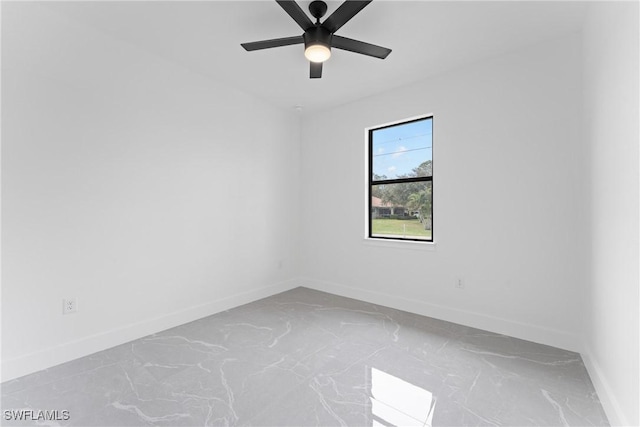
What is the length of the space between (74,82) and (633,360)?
3.91 metres

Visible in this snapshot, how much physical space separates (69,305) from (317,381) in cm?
199

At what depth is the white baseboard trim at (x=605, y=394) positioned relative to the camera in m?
1.51

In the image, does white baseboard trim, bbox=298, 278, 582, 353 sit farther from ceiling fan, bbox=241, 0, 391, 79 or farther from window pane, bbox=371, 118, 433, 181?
ceiling fan, bbox=241, 0, 391, 79

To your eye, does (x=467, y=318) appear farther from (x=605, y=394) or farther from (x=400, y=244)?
(x=605, y=394)

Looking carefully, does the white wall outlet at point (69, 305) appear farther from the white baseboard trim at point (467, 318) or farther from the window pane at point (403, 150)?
the window pane at point (403, 150)

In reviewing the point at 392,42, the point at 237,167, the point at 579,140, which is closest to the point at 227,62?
the point at 237,167

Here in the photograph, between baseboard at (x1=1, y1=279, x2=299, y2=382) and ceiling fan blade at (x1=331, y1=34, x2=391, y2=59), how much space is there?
283 centimetres

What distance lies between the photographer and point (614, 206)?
1.67 meters

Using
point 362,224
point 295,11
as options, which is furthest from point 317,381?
point 295,11

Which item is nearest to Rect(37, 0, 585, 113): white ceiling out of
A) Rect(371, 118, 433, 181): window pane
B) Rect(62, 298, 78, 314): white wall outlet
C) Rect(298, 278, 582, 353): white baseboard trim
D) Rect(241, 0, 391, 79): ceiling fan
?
Rect(241, 0, 391, 79): ceiling fan

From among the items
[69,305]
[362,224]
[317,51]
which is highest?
[317,51]

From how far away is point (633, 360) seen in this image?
55.2 inches

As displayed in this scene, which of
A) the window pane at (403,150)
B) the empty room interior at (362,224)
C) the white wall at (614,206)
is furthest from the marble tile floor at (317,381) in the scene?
the window pane at (403,150)

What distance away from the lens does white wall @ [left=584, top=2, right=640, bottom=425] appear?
4.67 feet
